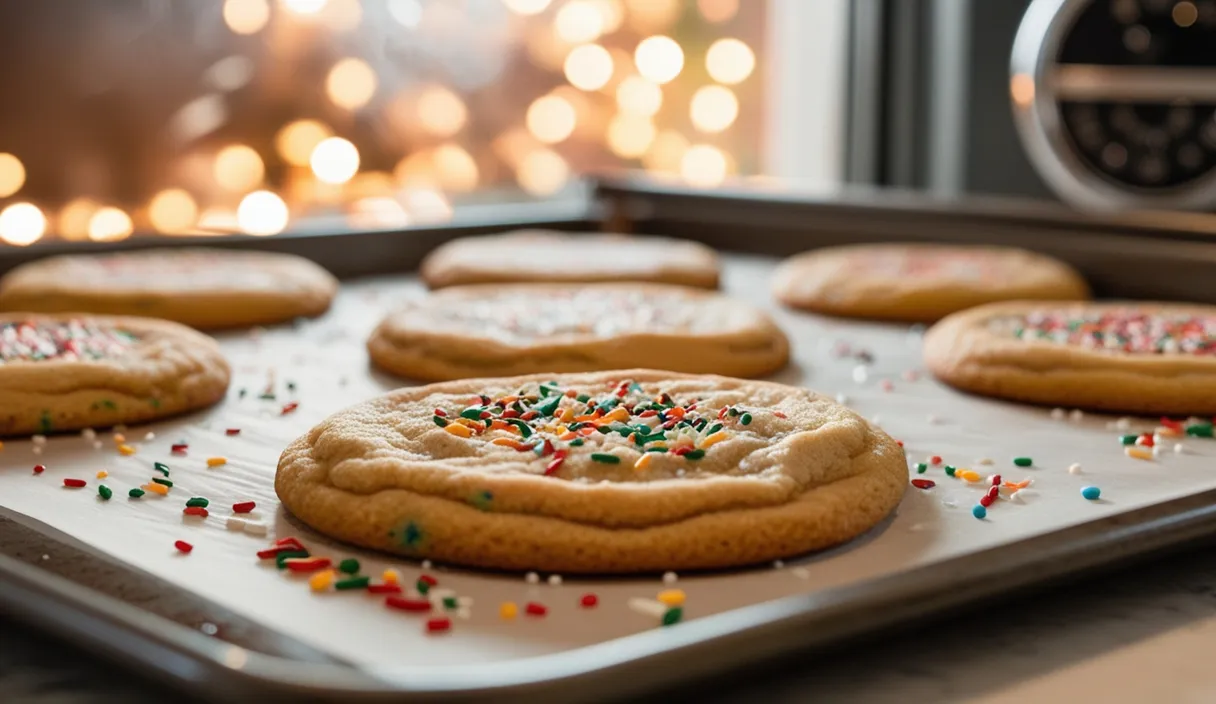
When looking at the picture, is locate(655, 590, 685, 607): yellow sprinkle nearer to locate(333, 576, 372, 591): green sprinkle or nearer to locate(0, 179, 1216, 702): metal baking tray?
locate(0, 179, 1216, 702): metal baking tray

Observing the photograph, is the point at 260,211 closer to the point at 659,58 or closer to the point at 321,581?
the point at 659,58

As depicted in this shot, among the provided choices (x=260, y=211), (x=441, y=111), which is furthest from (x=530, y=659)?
(x=441, y=111)

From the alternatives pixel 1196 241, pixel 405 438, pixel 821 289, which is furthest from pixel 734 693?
Result: pixel 1196 241

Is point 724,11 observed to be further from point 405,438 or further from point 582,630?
point 582,630

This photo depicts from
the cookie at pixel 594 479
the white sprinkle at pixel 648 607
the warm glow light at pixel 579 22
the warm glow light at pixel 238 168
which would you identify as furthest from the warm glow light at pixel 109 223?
the white sprinkle at pixel 648 607

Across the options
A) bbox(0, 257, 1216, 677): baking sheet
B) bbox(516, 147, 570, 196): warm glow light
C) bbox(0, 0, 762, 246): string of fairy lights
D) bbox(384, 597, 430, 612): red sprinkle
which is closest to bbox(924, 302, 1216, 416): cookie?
bbox(0, 257, 1216, 677): baking sheet

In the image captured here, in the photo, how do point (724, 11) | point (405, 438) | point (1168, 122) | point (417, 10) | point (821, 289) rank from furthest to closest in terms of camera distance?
point (724, 11) → point (417, 10) → point (1168, 122) → point (821, 289) → point (405, 438)

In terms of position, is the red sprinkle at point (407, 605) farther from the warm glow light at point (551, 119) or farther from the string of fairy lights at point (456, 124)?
the warm glow light at point (551, 119)
